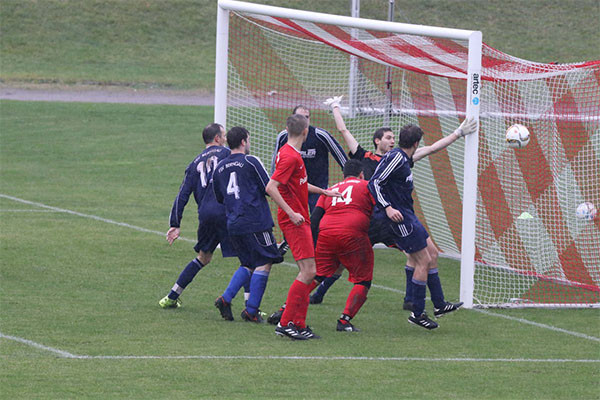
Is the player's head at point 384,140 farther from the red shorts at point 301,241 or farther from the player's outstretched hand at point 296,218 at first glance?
the player's outstretched hand at point 296,218

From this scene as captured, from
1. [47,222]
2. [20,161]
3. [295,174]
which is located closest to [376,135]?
[295,174]

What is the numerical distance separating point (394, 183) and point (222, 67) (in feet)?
14.1

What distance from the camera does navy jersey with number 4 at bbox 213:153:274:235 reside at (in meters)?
9.05

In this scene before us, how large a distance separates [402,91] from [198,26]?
26070 mm

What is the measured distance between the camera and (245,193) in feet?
29.7

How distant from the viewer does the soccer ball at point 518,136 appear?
10.8 metres

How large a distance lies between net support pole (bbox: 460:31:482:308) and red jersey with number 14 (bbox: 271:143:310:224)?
2217 millimetres

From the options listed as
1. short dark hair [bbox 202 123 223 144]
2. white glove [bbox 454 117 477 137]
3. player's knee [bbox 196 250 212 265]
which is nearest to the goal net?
white glove [bbox 454 117 477 137]

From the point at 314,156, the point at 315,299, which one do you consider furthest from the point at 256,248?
the point at 314,156

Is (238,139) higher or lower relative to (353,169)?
higher

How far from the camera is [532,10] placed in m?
39.7

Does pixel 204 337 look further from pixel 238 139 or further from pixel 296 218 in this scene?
pixel 238 139

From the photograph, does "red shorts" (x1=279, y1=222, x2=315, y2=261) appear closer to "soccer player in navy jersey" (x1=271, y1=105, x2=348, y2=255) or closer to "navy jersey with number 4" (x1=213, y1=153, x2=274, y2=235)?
"navy jersey with number 4" (x1=213, y1=153, x2=274, y2=235)

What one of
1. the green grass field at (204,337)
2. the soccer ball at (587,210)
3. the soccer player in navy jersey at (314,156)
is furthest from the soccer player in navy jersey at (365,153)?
the soccer ball at (587,210)
